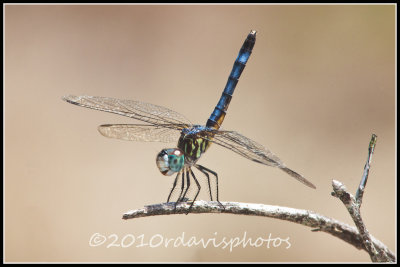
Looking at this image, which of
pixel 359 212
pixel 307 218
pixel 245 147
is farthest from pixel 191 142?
pixel 359 212

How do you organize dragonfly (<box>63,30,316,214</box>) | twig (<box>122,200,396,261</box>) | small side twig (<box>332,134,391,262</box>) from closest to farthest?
1. small side twig (<box>332,134,391,262</box>)
2. twig (<box>122,200,396,261</box>)
3. dragonfly (<box>63,30,316,214</box>)

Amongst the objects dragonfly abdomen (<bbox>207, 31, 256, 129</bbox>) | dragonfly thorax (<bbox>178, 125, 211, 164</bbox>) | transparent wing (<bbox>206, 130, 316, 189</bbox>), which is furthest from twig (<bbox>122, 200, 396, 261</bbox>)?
dragonfly abdomen (<bbox>207, 31, 256, 129</bbox>)

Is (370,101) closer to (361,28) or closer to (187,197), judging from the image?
(361,28)

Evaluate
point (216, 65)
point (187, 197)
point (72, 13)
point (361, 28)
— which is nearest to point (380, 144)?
point (361, 28)

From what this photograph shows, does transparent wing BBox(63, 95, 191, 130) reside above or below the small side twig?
above

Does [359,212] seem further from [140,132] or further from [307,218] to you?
[140,132]

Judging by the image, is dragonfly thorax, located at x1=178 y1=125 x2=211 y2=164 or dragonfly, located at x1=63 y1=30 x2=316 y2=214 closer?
dragonfly, located at x1=63 y1=30 x2=316 y2=214

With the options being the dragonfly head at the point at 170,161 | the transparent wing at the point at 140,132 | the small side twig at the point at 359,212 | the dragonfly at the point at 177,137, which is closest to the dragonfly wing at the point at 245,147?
the dragonfly at the point at 177,137

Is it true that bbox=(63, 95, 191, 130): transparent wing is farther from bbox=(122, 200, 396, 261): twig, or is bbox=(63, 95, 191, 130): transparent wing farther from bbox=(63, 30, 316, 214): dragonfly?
bbox=(122, 200, 396, 261): twig
